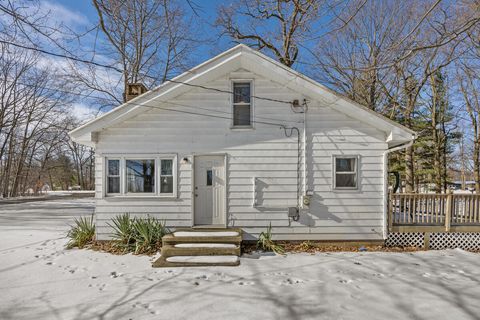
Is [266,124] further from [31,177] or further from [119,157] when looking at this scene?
[31,177]

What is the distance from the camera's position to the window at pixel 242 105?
23.4 ft

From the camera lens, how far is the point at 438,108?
18984 mm

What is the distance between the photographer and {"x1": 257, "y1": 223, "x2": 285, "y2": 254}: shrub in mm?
6559

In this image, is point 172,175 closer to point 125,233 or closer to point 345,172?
point 125,233

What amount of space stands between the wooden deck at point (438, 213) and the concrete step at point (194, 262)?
15.2 ft

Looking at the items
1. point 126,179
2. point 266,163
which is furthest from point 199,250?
point 126,179

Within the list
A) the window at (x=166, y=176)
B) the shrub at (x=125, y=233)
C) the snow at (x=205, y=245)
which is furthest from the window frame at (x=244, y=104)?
the shrub at (x=125, y=233)

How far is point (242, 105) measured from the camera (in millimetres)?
7145

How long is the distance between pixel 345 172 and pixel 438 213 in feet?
10.3

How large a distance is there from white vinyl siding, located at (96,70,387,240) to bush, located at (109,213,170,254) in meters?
0.31

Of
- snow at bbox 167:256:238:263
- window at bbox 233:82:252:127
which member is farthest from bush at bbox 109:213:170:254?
window at bbox 233:82:252:127

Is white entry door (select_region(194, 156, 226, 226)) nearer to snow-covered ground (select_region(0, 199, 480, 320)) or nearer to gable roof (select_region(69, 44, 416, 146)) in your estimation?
snow-covered ground (select_region(0, 199, 480, 320))

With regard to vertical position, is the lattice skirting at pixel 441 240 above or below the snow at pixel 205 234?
below

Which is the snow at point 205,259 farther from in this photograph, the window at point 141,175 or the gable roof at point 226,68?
the gable roof at point 226,68
